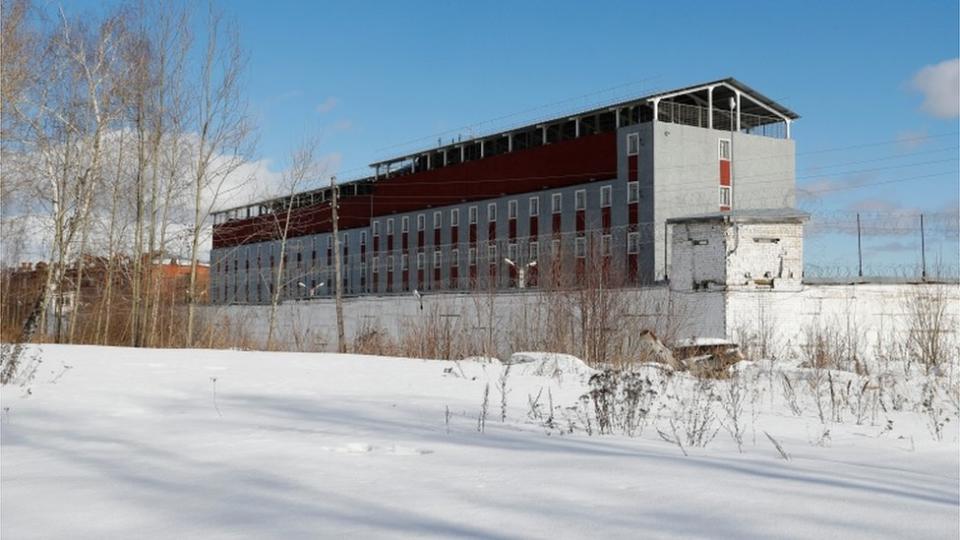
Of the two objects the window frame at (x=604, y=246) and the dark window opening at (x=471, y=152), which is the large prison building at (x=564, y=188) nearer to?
the dark window opening at (x=471, y=152)

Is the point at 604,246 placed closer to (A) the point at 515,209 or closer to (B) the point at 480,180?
(A) the point at 515,209

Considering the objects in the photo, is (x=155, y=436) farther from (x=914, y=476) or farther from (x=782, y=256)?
(x=782, y=256)

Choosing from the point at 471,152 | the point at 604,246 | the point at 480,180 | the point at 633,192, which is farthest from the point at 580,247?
the point at 604,246

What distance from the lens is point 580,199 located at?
42.8 meters

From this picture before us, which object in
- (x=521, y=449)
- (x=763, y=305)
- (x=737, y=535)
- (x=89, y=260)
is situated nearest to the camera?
(x=737, y=535)

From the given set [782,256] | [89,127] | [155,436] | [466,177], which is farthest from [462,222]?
[155,436]

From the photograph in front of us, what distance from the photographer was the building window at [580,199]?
1676 inches

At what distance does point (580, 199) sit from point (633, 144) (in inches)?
176

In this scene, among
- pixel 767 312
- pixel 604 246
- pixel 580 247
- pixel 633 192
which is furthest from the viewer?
pixel 633 192

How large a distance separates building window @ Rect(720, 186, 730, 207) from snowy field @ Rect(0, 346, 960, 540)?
104 ft

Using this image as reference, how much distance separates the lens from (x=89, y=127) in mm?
23344

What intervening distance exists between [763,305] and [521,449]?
13.5 m

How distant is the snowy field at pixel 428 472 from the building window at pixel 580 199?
33619 mm

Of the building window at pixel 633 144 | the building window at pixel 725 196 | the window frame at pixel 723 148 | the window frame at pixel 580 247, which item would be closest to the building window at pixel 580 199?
the building window at pixel 633 144
